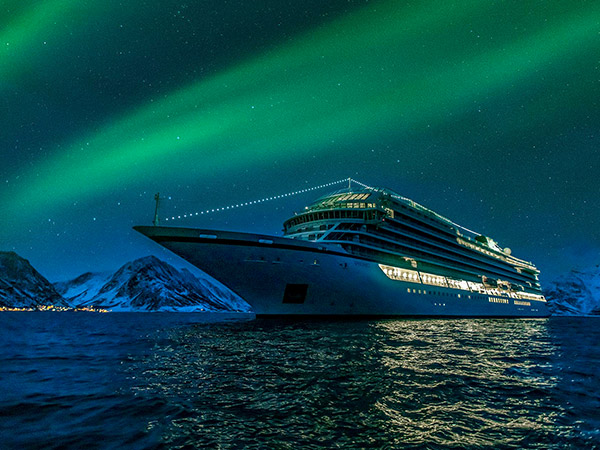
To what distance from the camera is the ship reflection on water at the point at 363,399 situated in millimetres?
A: 4926

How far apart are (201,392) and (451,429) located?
16.4ft

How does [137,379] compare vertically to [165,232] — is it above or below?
below

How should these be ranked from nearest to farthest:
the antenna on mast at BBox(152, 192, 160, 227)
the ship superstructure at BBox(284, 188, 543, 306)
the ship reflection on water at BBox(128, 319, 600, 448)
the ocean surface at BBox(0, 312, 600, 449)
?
the ocean surface at BBox(0, 312, 600, 449) < the ship reflection on water at BBox(128, 319, 600, 448) < the antenna on mast at BBox(152, 192, 160, 227) < the ship superstructure at BBox(284, 188, 543, 306)

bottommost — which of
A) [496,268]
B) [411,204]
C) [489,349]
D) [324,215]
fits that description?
[489,349]

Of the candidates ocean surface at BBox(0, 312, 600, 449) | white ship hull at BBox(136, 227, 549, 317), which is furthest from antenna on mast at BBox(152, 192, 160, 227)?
ocean surface at BBox(0, 312, 600, 449)

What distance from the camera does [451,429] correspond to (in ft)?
17.3

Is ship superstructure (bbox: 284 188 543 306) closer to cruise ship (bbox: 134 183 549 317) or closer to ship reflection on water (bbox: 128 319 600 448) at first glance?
cruise ship (bbox: 134 183 549 317)

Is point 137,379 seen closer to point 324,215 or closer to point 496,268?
point 324,215

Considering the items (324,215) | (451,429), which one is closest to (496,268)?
(324,215)

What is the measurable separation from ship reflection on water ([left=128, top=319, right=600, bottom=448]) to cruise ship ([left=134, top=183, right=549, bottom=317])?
51.1 ft

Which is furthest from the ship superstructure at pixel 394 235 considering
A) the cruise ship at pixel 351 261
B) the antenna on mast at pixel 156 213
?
the antenna on mast at pixel 156 213

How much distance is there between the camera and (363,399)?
268 inches

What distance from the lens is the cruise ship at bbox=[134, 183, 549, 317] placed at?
28.0 metres

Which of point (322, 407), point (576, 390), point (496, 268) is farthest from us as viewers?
point (496, 268)
